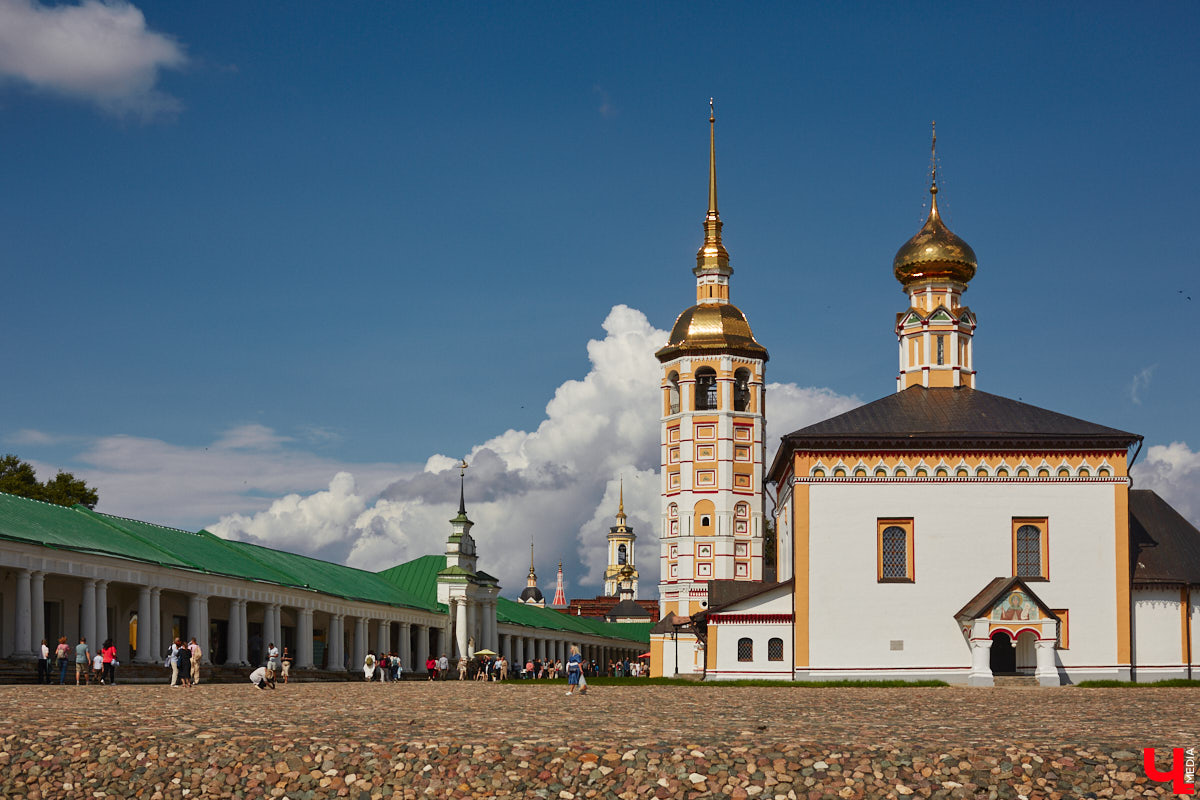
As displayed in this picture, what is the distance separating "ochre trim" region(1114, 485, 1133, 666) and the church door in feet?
9.97

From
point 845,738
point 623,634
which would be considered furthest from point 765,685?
point 623,634

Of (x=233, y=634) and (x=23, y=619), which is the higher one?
(x=23, y=619)

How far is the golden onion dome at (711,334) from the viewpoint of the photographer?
75.8 m

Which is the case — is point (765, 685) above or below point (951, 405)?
below

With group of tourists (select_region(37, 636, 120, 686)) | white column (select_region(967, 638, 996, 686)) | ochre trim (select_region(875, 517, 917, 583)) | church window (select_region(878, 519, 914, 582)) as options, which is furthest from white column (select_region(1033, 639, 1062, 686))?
group of tourists (select_region(37, 636, 120, 686))

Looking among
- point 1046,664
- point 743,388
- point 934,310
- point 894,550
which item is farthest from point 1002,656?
point 743,388

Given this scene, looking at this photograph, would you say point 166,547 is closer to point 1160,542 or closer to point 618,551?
point 1160,542

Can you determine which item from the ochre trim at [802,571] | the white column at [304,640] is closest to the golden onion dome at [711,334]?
the white column at [304,640]

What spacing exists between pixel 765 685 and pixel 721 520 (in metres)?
33.7

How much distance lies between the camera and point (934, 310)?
52312 mm

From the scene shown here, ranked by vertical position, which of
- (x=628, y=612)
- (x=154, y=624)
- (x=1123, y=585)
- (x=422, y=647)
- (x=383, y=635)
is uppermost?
(x=1123, y=585)

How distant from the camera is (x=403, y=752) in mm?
14789

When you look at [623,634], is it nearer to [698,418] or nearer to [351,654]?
[698,418]

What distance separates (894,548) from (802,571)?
288 cm
